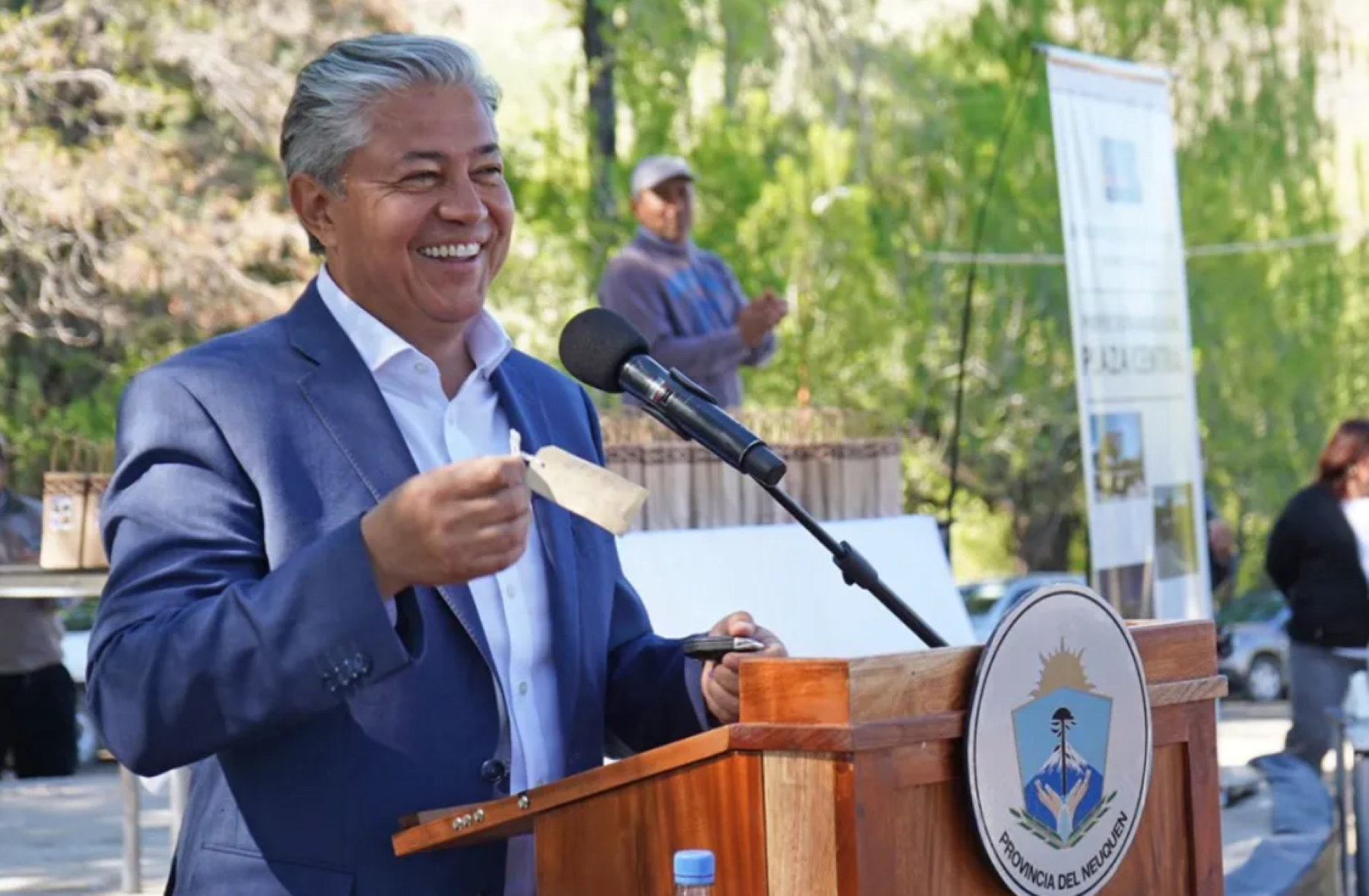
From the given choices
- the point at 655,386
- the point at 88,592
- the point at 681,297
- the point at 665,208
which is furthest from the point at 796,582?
the point at 655,386

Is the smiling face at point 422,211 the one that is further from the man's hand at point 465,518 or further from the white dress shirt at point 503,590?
the man's hand at point 465,518

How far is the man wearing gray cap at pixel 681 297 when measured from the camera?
803 cm

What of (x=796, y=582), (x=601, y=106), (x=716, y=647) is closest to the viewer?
(x=716, y=647)

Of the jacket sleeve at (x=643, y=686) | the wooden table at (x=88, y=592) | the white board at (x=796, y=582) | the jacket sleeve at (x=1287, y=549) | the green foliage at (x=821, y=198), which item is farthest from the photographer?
the green foliage at (x=821, y=198)

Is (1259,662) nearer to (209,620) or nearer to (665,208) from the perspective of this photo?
(665,208)

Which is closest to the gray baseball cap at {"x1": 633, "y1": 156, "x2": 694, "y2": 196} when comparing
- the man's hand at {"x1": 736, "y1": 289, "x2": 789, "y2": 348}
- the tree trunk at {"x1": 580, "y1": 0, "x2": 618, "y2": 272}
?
the man's hand at {"x1": 736, "y1": 289, "x2": 789, "y2": 348}

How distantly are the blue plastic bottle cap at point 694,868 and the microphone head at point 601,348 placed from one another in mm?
678

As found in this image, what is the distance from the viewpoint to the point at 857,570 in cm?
267

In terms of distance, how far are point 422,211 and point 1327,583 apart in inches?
364

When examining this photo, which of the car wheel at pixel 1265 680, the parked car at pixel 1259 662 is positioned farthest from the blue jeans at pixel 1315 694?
the car wheel at pixel 1265 680

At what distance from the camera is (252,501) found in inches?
98.8

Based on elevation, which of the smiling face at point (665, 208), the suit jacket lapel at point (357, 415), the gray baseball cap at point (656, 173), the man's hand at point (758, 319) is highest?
the gray baseball cap at point (656, 173)

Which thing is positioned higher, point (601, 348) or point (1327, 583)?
point (601, 348)

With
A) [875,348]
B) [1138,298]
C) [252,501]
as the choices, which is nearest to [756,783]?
[252,501]
